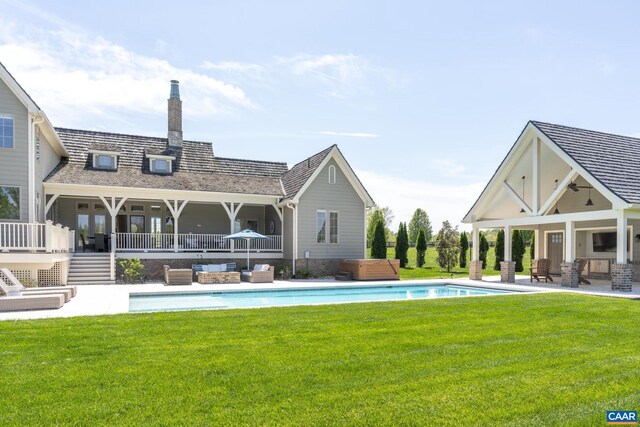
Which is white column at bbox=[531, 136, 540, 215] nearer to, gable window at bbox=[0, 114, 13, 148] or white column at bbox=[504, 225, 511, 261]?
white column at bbox=[504, 225, 511, 261]

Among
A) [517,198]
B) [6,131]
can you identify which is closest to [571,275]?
[517,198]

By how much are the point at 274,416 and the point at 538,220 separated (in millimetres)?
16467

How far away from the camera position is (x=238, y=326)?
7730mm

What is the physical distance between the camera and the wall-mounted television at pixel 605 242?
19188 mm

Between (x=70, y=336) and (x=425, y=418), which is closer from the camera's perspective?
(x=425, y=418)

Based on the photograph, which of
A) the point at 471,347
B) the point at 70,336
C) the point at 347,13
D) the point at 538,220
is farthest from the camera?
the point at 538,220

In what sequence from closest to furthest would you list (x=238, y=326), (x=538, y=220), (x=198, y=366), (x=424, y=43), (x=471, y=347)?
(x=198, y=366)
(x=471, y=347)
(x=238, y=326)
(x=424, y=43)
(x=538, y=220)

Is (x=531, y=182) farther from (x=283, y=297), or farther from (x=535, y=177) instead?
(x=283, y=297)

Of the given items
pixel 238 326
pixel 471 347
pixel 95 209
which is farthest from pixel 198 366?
pixel 95 209

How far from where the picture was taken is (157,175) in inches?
830

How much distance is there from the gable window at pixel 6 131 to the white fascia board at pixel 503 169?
19.3 m

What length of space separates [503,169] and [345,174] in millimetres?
7440

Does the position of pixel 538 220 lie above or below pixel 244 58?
below

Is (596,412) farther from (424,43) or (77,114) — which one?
(77,114)
